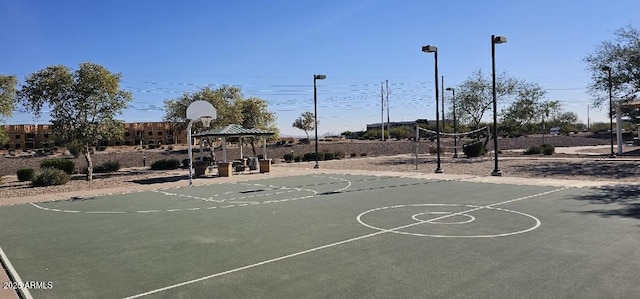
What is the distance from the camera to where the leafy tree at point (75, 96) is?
23094 mm

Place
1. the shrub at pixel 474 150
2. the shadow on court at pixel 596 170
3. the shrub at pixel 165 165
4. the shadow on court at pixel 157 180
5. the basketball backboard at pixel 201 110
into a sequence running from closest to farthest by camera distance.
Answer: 1. the shadow on court at pixel 596 170
2. the shadow on court at pixel 157 180
3. the basketball backboard at pixel 201 110
4. the shrub at pixel 165 165
5. the shrub at pixel 474 150

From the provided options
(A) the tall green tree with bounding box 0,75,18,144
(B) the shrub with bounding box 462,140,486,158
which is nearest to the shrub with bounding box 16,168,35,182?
(A) the tall green tree with bounding box 0,75,18,144

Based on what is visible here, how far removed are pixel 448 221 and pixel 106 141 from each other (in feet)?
215

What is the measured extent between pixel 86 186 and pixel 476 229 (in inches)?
713

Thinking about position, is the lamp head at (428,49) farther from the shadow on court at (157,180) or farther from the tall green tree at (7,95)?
the tall green tree at (7,95)

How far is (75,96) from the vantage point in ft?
77.0

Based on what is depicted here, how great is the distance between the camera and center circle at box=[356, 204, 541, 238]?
9344 millimetres

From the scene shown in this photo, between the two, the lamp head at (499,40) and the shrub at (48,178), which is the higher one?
the lamp head at (499,40)

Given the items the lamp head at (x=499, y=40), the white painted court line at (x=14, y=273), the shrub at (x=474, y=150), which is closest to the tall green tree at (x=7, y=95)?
the white painted court line at (x=14, y=273)

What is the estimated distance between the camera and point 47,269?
7.50m

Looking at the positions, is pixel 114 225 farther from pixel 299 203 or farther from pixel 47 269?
pixel 299 203

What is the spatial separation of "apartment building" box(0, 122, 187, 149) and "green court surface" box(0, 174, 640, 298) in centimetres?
5432

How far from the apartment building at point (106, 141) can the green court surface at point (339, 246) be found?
54.3 meters

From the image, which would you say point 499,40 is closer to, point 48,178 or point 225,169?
point 225,169
